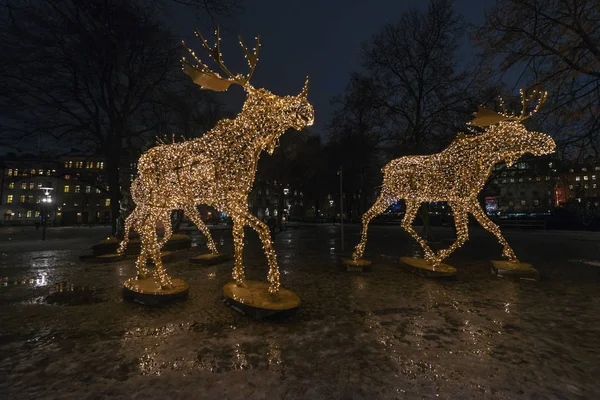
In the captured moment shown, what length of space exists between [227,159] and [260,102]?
1140mm

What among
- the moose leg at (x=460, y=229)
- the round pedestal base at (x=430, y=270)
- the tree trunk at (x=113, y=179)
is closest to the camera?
the round pedestal base at (x=430, y=270)

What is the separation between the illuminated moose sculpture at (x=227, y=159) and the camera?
502 centimetres

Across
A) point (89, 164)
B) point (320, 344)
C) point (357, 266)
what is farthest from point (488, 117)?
point (89, 164)

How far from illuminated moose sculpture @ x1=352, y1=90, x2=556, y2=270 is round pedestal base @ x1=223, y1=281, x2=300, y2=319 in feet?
13.6

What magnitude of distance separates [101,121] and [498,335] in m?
17.0

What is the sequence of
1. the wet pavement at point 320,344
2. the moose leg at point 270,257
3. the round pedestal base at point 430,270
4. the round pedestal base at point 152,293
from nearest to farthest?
the wet pavement at point 320,344 < the moose leg at point 270,257 < the round pedestal base at point 152,293 < the round pedestal base at point 430,270

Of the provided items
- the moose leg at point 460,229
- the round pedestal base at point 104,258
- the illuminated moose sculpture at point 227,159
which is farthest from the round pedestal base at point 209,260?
the moose leg at point 460,229

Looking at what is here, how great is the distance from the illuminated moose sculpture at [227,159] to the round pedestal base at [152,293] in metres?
0.16

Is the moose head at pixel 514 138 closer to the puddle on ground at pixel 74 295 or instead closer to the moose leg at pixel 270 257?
the moose leg at pixel 270 257

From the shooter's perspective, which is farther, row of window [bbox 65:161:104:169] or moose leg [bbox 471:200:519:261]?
row of window [bbox 65:161:104:169]

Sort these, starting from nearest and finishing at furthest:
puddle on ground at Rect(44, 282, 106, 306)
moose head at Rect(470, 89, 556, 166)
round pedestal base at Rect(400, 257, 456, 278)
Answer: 1. puddle on ground at Rect(44, 282, 106, 306)
2. moose head at Rect(470, 89, 556, 166)
3. round pedestal base at Rect(400, 257, 456, 278)

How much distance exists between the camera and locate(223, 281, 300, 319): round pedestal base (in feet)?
13.7

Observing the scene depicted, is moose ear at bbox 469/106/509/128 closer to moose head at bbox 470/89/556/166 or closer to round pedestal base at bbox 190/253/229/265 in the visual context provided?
moose head at bbox 470/89/556/166

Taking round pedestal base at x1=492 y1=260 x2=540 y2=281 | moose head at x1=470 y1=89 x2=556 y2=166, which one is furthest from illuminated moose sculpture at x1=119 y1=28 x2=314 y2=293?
round pedestal base at x1=492 y1=260 x2=540 y2=281
